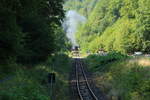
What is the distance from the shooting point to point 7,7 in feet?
43.1

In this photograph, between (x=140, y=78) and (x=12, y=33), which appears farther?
(x=140, y=78)

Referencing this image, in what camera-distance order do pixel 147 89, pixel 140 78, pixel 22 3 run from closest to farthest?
pixel 22 3 < pixel 147 89 < pixel 140 78

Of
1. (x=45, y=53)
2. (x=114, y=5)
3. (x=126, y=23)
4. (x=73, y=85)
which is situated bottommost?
(x=73, y=85)

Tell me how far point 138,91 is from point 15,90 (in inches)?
286

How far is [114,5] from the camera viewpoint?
383 ft

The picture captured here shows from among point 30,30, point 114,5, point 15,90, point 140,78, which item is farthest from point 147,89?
point 114,5

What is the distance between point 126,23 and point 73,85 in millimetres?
58802

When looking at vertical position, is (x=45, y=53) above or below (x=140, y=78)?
above

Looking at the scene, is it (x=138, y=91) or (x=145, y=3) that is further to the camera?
(x=145, y=3)

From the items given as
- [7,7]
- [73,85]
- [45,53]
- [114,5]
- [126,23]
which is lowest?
[73,85]

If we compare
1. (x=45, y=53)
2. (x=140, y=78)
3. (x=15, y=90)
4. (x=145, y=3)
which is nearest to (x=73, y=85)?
(x=45, y=53)

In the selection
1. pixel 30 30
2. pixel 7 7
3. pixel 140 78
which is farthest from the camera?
pixel 30 30

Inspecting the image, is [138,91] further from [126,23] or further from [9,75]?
[126,23]

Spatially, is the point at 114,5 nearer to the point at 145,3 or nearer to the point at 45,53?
the point at 145,3
